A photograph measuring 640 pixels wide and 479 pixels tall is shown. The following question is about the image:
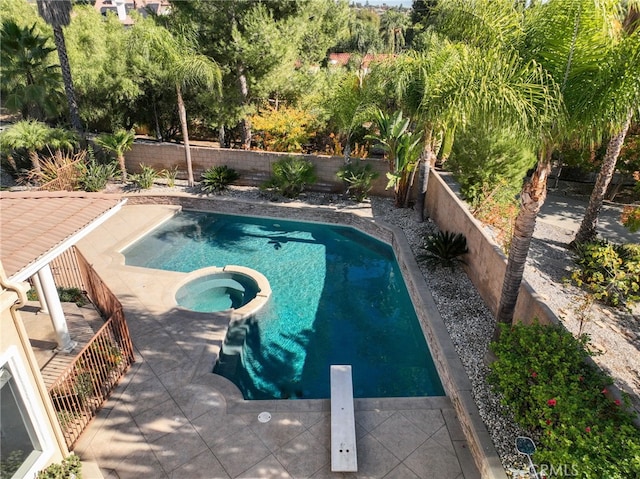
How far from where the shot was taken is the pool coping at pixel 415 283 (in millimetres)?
6968

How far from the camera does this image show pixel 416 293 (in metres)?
11.7

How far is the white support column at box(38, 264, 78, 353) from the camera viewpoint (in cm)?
823

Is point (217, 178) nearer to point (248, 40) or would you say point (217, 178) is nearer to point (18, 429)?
point (248, 40)

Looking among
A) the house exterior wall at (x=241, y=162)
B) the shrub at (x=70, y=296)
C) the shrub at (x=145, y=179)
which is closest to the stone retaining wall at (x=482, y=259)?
the house exterior wall at (x=241, y=162)

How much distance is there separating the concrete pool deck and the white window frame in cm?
136

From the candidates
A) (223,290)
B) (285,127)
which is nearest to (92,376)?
(223,290)

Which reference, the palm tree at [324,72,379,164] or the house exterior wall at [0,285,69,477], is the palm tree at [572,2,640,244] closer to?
the house exterior wall at [0,285,69,477]

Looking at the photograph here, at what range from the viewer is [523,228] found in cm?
739

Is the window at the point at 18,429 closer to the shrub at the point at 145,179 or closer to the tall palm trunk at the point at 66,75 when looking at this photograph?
the shrub at the point at 145,179

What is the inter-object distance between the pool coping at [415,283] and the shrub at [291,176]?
2.63 ft

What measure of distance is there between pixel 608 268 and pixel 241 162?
48.4 ft

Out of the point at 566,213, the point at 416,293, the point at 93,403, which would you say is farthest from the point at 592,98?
the point at 566,213

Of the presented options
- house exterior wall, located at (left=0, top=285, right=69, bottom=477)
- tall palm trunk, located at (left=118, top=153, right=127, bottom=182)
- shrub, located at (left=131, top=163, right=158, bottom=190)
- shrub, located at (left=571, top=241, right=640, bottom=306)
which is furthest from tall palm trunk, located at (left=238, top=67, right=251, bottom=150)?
house exterior wall, located at (left=0, top=285, right=69, bottom=477)

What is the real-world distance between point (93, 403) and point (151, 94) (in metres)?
18.0
